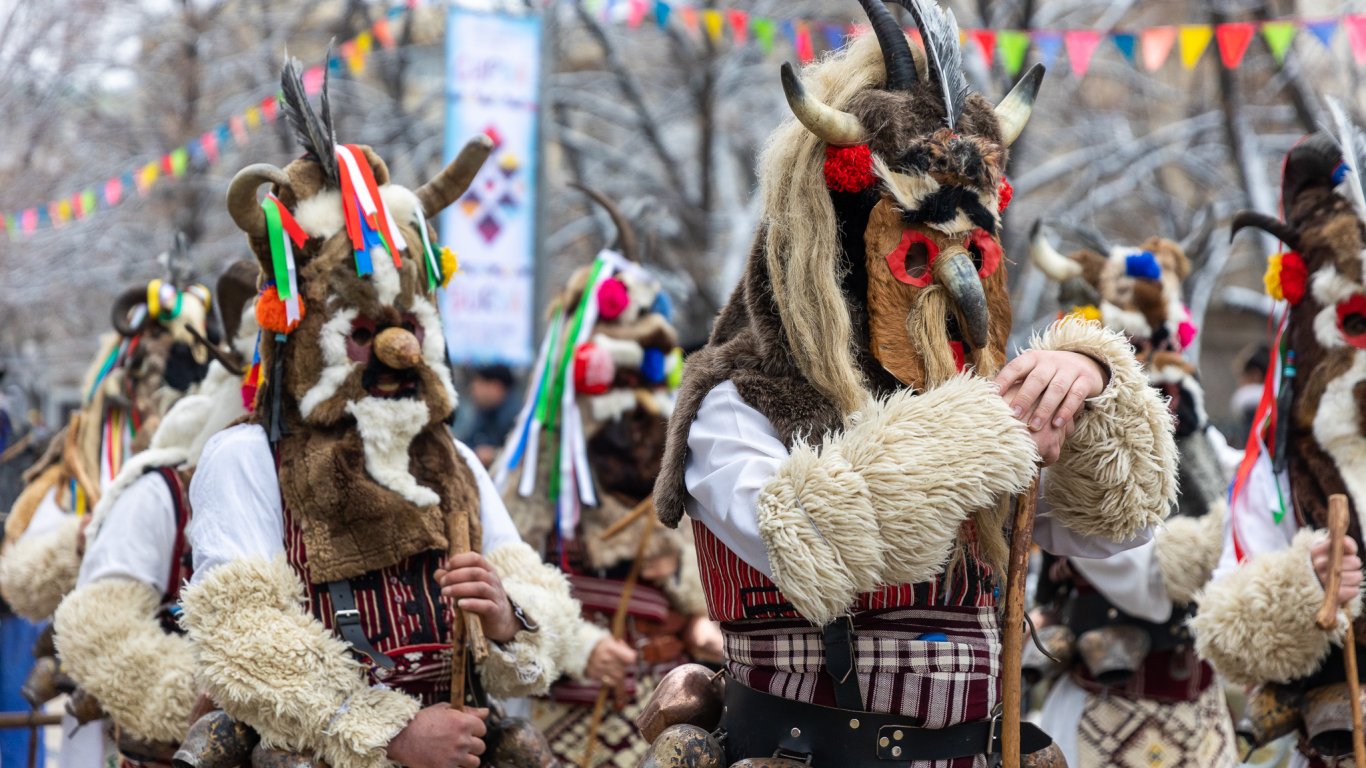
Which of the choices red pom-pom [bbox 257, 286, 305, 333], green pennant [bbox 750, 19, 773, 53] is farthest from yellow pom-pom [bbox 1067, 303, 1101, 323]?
green pennant [bbox 750, 19, 773, 53]

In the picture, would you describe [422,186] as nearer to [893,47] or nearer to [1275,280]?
[893,47]

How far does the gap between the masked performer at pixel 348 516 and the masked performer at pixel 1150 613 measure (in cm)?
217

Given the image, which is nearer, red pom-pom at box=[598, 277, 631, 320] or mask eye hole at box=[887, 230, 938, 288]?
mask eye hole at box=[887, 230, 938, 288]

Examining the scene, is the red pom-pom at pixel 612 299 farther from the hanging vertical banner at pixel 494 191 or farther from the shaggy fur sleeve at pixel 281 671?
the hanging vertical banner at pixel 494 191

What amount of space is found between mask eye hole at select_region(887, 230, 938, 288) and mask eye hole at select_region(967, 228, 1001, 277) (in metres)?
0.08

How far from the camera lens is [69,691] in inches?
179

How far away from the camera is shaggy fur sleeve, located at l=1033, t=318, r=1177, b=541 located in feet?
8.13

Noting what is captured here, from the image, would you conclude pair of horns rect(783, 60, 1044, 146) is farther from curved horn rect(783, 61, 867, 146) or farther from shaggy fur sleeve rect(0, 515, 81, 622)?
Answer: shaggy fur sleeve rect(0, 515, 81, 622)

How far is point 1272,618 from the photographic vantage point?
3615 mm

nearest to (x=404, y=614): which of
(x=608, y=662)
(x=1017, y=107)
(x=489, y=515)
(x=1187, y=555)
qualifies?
(x=489, y=515)

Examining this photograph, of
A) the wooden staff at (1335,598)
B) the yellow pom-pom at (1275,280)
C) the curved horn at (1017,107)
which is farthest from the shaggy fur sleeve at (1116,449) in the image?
the yellow pom-pom at (1275,280)

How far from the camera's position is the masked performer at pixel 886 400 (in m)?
2.43

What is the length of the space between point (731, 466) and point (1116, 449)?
68 cm

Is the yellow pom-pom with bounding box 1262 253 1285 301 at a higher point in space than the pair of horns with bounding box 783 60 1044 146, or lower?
lower
